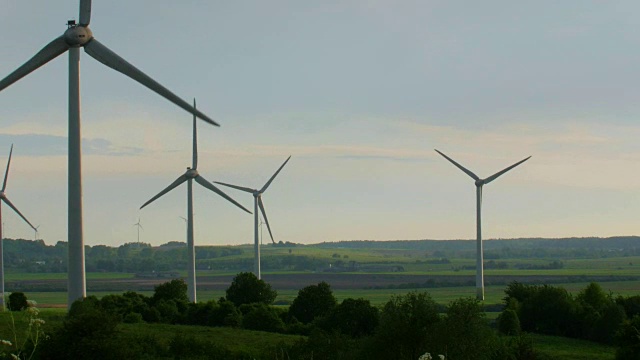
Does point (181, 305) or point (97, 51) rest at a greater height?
point (97, 51)

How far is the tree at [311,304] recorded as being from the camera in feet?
373

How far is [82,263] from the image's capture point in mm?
77688

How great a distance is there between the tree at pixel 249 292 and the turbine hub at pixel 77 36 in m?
58.7

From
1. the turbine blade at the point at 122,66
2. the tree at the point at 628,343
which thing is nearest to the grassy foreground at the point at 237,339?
the tree at the point at 628,343

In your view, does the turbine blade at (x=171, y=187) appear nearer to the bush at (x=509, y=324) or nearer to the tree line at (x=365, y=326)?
the tree line at (x=365, y=326)

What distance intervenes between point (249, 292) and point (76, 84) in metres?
58.6

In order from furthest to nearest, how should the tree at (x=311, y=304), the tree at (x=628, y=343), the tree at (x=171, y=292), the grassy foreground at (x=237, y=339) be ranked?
the tree at (x=171, y=292), the tree at (x=311, y=304), the grassy foreground at (x=237, y=339), the tree at (x=628, y=343)

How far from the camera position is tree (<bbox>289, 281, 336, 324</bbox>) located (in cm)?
11375

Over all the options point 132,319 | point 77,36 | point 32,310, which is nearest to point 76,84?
point 77,36

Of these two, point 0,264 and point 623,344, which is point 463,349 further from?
point 0,264

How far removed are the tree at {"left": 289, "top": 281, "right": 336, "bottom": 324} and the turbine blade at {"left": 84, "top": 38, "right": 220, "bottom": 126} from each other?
4392 centimetres

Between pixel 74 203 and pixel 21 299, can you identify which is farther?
pixel 21 299

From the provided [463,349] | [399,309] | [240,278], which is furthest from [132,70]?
[240,278]

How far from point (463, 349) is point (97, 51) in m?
40.3
